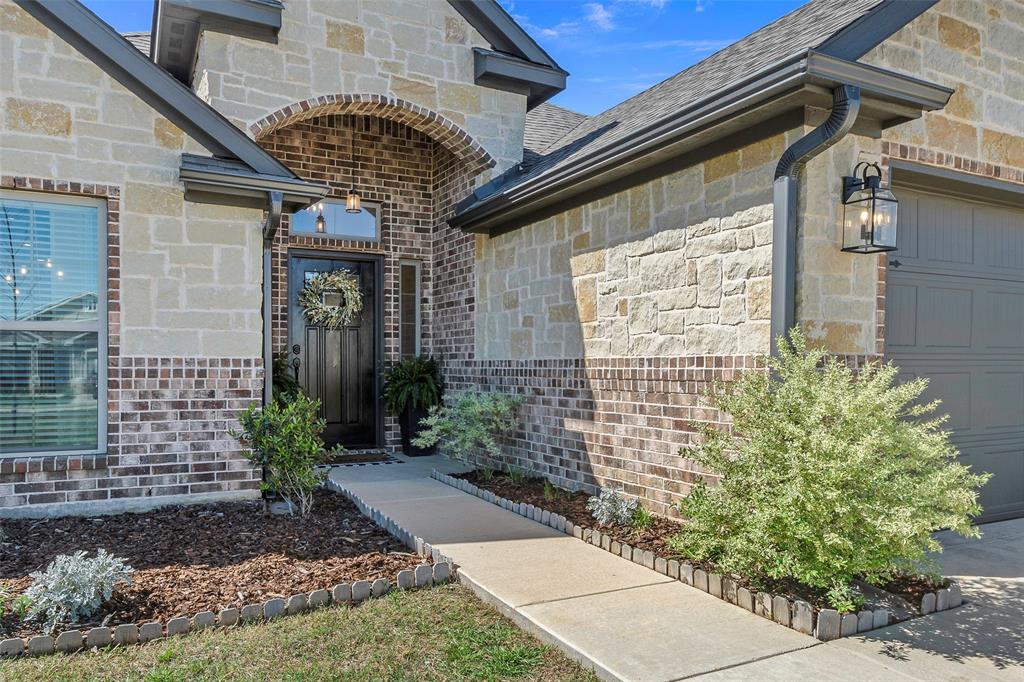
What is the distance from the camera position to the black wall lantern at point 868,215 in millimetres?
4512

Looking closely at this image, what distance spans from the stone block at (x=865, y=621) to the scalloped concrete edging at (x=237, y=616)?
2246 mm

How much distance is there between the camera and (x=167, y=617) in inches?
146

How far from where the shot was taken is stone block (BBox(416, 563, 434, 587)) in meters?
4.25

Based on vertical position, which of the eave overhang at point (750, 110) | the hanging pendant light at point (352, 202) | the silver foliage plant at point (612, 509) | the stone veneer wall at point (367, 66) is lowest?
the silver foliage plant at point (612, 509)

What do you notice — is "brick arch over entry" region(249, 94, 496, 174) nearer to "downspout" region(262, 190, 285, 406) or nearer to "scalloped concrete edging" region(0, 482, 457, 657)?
"downspout" region(262, 190, 285, 406)

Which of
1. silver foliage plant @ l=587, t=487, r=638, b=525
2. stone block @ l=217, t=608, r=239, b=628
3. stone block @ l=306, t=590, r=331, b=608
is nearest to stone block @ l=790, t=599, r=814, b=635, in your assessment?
silver foliage plant @ l=587, t=487, r=638, b=525

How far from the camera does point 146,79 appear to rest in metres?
5.78

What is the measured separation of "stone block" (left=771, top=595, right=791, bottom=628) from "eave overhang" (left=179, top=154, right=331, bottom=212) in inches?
188

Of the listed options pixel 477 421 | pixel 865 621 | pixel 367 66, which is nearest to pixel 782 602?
pixel 865 621

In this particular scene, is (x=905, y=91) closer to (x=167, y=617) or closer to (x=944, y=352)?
(x=944, y=352)

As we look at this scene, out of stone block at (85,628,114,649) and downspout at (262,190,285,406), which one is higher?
downspout at (262,190,285,406)

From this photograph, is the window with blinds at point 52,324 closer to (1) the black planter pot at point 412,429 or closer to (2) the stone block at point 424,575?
(2) the stone block at point 424,575

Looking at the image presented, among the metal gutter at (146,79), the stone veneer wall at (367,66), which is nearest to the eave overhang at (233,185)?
the metal gutter at (146,79)

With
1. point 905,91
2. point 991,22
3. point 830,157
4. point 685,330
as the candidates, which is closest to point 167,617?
point 685,330
